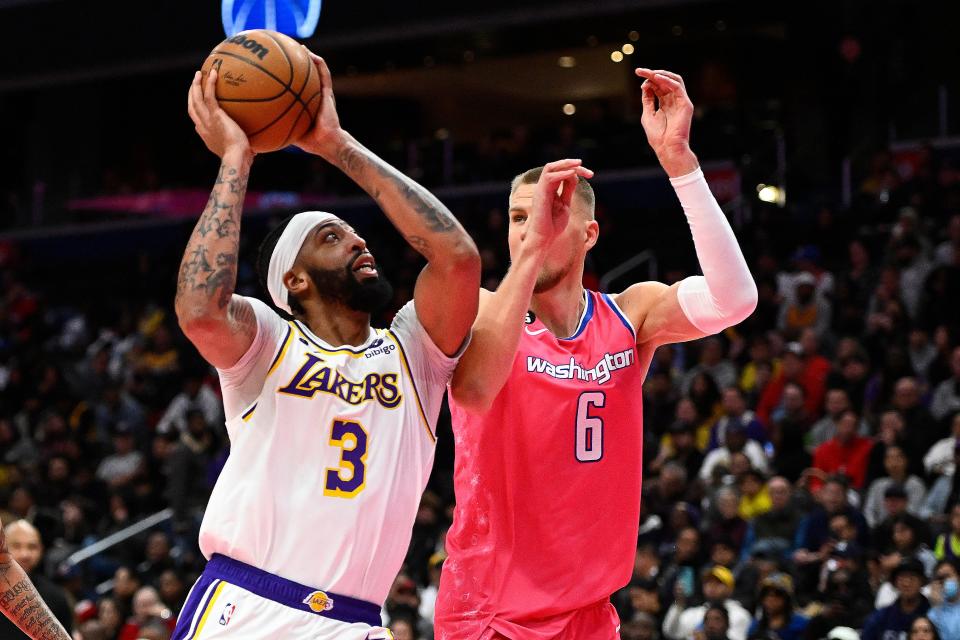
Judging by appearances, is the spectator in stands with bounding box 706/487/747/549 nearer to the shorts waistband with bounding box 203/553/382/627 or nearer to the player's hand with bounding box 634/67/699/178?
the player's hand with bounding box 634/67/699/178

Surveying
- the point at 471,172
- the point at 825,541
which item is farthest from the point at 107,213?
the point at 825,541

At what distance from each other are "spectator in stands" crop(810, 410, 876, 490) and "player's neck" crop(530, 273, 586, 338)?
24.8ft

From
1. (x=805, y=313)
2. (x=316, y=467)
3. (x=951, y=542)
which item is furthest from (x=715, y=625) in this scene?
(x=316, y=467)

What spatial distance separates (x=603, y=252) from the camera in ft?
62.7

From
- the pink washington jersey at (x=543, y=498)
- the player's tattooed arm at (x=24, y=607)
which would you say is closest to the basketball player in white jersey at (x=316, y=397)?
the pink washington jersey at (x=543, y=498)

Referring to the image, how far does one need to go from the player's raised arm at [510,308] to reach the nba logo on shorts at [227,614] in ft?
3.31

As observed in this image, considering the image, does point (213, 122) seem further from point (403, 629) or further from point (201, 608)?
point (403, 629)

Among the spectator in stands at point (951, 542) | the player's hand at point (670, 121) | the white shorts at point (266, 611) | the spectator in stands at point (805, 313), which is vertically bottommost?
the spectator in stands at point (951, 542)

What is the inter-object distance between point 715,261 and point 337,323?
1.37m

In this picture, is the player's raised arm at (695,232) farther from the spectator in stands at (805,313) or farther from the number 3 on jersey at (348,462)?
the spectator in stands at (805,313)

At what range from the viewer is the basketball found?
14.6 ft

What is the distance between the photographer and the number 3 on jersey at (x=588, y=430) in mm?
5148

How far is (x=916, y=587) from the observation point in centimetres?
986

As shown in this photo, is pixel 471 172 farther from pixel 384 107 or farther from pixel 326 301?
pixel 326 301
